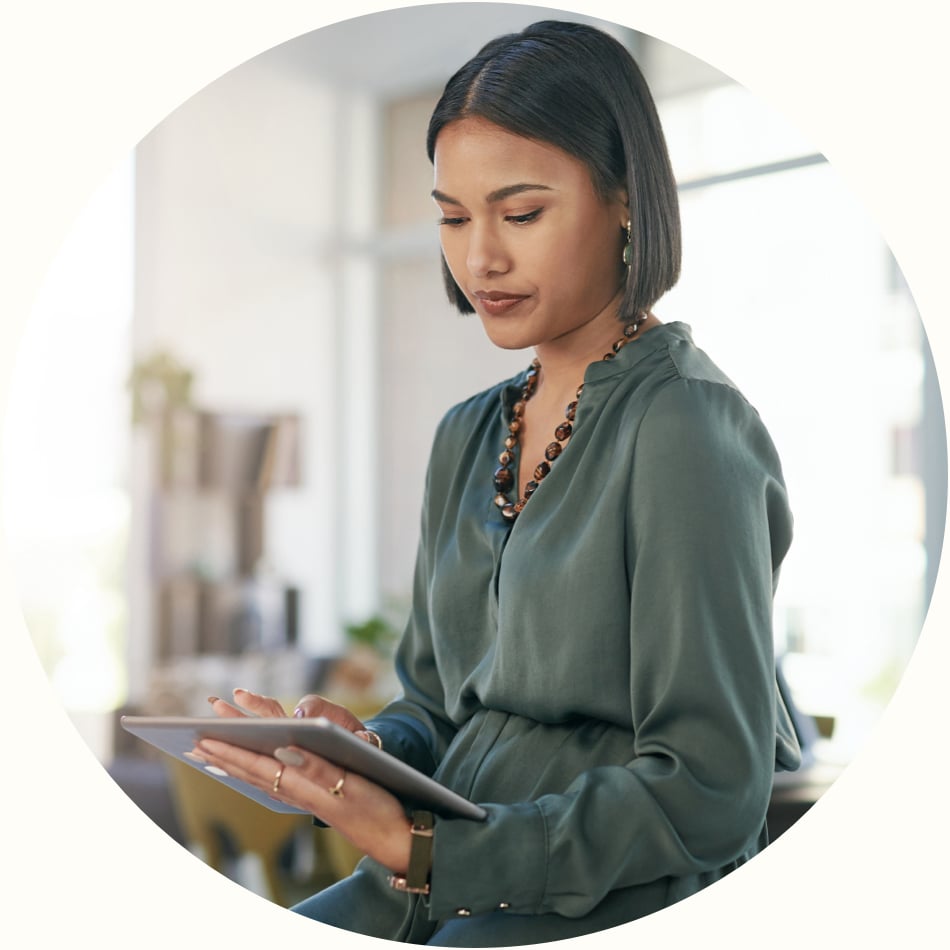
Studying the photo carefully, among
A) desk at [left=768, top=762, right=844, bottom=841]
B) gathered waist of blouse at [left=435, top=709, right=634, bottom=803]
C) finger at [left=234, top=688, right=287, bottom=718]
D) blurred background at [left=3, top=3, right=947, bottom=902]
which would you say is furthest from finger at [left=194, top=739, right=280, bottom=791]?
blurred background at [left=3, top=3, right=947, bottom=902]

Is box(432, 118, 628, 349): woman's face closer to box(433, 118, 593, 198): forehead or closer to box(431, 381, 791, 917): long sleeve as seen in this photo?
box(433, 118, 593, 198): forehead

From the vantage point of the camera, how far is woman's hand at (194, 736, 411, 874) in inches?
46.6

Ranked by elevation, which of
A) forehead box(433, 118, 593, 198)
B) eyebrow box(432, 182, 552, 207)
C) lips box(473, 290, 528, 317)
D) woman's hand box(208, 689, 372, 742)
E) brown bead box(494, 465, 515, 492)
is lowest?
woman's hand box(208, 689, 372, 742)

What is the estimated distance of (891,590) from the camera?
5109 millimetres

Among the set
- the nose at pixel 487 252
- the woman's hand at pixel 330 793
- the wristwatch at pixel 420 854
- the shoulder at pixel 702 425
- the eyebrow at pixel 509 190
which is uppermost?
the eyebrow at pixel 509 190

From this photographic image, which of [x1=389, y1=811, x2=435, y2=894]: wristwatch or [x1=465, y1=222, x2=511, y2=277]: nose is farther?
[x1=465, y1=222, x2=511, y2=277]: nose

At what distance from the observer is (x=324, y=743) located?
3.70 ft

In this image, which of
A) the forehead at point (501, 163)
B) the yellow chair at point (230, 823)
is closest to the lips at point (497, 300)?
the forehead at point (501, 163)

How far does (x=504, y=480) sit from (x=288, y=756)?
1.51 feet

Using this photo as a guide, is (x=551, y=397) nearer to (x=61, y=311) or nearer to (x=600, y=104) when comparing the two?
(x=600, y=104)

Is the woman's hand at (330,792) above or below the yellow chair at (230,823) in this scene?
above

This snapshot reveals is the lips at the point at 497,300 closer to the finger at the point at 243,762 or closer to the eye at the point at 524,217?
the eye at the point at 524,217

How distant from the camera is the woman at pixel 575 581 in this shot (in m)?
1.18

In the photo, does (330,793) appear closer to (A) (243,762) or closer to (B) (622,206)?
(A) (243,762)
